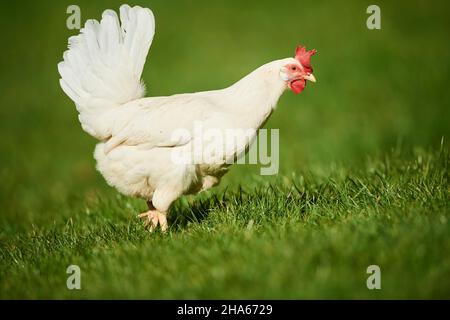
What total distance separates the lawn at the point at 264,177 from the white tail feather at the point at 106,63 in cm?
111

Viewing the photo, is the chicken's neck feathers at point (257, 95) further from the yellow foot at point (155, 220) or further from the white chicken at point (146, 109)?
the yellow foot at point (155, 220)

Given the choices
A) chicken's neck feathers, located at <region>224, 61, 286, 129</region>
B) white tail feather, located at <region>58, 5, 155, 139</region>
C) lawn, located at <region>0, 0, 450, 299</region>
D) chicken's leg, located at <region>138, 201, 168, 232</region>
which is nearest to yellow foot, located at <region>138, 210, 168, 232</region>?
chicken's leg, located at <region>138, 201, 168, 232</region>

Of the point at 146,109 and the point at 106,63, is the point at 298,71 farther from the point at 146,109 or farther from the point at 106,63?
the point at 106,63

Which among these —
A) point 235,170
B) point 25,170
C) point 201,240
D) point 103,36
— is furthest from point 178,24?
point 201,240

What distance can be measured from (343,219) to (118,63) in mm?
2459

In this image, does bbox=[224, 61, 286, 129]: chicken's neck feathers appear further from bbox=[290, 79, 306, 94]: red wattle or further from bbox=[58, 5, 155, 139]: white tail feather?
bbox=[58, 5, 155, 139]: white tail feather

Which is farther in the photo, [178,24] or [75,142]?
[178,24]

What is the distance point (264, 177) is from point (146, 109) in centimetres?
227

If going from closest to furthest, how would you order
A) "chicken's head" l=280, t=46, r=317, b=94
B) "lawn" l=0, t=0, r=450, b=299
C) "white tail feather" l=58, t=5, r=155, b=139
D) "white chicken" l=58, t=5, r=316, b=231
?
1. "lawn" l=0, t=0, r=450, b=299
2. "white chicken" l=58, t=5, r=316, b=231
3. "chicken's head" l=280, t=46, r=317, b=94
4. "white tail feather" l=58, t=5, r=155, b=139

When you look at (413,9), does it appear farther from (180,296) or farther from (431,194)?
(180,296)

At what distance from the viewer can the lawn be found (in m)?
3.83

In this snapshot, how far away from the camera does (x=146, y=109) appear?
501 cm

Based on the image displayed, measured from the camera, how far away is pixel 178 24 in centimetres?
1677

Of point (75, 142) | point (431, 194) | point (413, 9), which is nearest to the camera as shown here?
point (431, 194)
